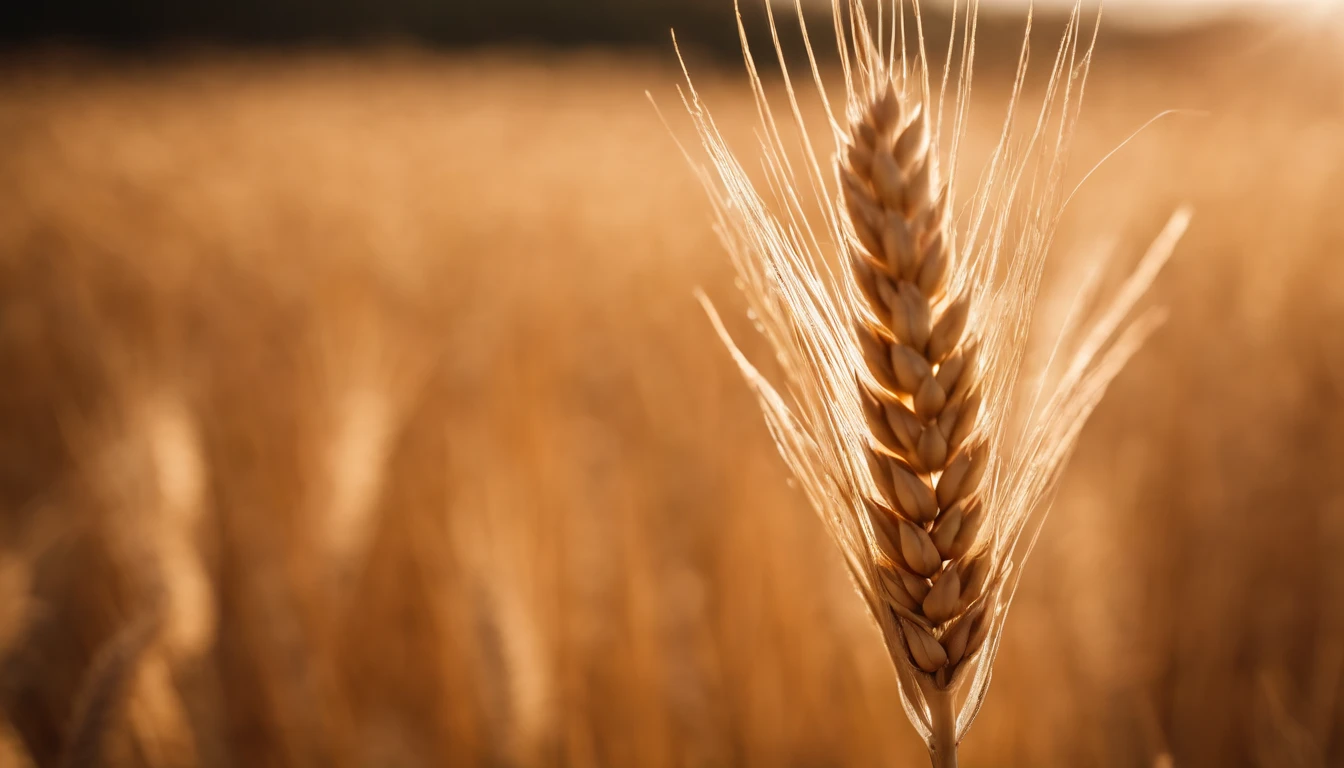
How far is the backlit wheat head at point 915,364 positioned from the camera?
614 millimetres

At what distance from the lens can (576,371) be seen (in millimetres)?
2793

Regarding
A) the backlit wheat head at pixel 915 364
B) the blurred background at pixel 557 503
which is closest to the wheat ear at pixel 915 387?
the backlit wheat head at pixel 915 364

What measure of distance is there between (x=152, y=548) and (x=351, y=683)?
2.73 feet

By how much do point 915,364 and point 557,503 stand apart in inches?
55.5

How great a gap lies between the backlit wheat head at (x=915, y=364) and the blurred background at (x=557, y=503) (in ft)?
1.18

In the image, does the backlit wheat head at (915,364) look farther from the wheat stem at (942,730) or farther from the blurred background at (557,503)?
the blurred background at (557,503)

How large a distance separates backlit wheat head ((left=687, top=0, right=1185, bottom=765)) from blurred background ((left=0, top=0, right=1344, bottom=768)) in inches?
14.1

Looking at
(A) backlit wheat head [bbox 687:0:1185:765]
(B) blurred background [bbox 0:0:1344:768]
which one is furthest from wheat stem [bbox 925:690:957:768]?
(B) blurred background [bbox 0:0:1344:768]


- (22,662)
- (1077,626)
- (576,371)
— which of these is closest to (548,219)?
(576,371)

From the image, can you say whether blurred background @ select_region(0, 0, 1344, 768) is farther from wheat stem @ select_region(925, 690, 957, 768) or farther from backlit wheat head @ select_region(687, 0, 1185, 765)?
wheat stem @ select_region(925, 690, 957, 768)

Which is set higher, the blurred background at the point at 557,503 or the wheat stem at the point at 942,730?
the wheat stem at the point at 942,730

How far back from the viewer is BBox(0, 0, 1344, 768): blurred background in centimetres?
135

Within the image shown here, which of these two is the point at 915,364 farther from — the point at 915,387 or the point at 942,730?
the point at 942,730

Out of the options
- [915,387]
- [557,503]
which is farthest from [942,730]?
[557,503]
